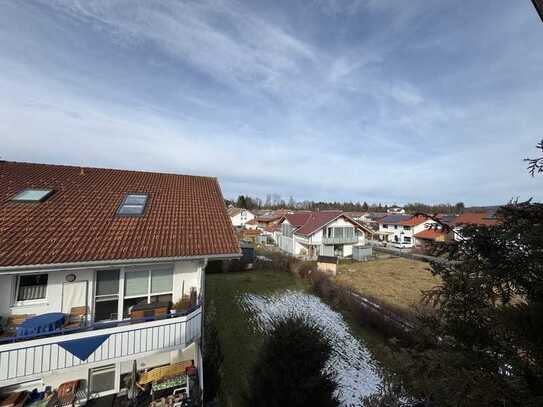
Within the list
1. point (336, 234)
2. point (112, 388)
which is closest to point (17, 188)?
point (112, 388)

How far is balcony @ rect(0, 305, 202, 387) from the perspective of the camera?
5723 mm

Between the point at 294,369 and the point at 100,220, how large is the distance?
808 centimetres

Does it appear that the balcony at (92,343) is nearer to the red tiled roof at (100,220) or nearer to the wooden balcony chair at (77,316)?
the wooden balcony chair at (77,316)

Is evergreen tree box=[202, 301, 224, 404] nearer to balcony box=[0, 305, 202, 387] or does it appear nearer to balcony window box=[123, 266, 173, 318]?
balcony box=[0, 305, 202, 387]

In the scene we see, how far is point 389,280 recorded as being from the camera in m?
21.6

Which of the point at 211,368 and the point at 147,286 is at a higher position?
the point at 147,286

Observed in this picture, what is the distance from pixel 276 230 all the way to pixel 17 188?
35.1 metres

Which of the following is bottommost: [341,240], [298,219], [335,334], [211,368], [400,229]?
[335,334]

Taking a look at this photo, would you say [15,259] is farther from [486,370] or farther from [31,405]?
[486,370]

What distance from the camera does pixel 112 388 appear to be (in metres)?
7.77

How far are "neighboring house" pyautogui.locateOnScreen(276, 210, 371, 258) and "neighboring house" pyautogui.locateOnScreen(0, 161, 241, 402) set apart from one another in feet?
73.9

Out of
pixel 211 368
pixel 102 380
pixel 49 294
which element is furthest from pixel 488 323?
pixel 102 380

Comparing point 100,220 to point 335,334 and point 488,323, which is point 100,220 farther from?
point 335,334

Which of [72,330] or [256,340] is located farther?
[256,340]
